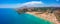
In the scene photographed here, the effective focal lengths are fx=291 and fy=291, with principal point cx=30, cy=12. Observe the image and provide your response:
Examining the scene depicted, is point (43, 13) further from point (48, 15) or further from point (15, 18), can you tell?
point (15, 18)

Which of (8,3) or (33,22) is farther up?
(8,3)

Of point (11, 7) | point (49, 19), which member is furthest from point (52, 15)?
point (11, 7)

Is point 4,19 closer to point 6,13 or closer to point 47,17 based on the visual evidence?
point 6,13

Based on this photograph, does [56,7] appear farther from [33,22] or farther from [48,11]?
[33,22]

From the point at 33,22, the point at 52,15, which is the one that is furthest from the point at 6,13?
the point at 52,15

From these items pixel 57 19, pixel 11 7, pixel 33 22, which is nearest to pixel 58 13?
pixel 57 19

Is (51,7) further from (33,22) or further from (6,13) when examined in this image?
(6,13)

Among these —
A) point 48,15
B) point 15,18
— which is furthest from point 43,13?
point 15,18
